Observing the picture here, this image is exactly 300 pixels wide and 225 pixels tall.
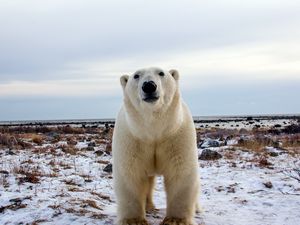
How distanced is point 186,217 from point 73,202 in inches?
57.8

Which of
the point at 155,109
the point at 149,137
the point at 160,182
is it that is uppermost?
the point at 155,109

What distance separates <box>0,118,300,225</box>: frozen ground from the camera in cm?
465

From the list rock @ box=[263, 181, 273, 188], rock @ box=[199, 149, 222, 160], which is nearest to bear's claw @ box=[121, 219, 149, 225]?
rock @ box=[263, 181, 273, 188]

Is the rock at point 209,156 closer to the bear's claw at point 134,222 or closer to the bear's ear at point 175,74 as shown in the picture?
the bear's ear at point 175,74

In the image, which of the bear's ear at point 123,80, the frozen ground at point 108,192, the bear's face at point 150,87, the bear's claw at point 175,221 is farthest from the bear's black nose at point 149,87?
the frozen ground at point 108,192

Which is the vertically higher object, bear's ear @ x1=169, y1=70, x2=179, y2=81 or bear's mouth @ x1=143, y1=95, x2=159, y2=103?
bear's ear @ x1=169, y1=70, x2=179, y2=81

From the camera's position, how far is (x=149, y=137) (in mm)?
4137

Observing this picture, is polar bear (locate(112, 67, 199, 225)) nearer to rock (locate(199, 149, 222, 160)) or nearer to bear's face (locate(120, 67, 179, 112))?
bear's face (locate(120, 67, 179, 112))

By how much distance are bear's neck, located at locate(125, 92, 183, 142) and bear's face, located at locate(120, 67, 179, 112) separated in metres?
0.08

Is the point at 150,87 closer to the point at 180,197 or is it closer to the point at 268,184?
the point at 180,197

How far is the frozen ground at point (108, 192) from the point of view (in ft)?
15.3

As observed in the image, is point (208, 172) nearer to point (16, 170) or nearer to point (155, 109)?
point (16, 170)

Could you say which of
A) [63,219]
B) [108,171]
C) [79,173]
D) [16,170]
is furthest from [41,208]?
[108,171]

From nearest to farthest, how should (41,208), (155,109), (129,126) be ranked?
(155,109) → (129,126) → (41,208)
